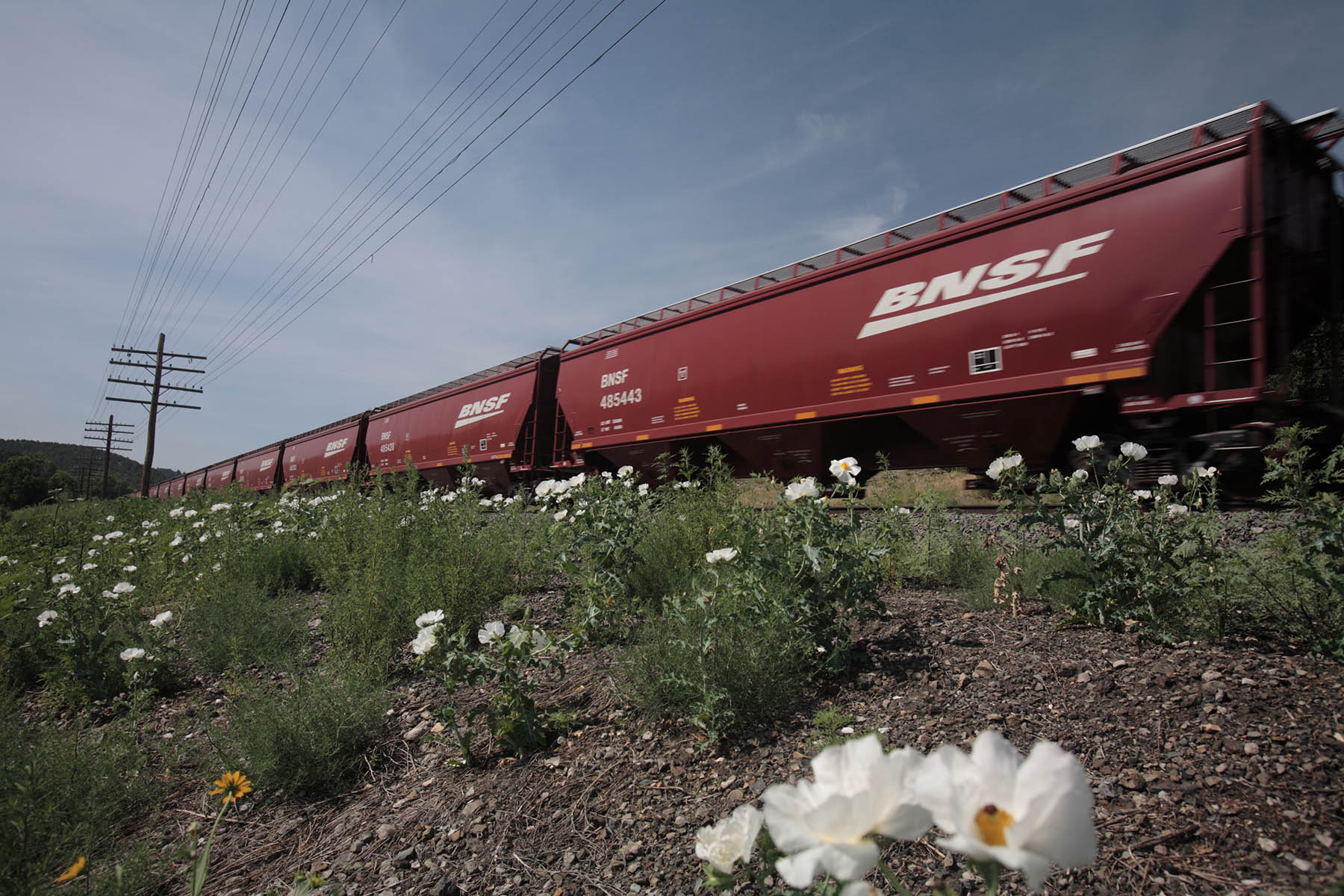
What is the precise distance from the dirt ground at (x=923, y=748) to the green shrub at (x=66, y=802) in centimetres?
20

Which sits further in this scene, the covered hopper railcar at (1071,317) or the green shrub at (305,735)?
the covered hopper railcar at (1071,317)

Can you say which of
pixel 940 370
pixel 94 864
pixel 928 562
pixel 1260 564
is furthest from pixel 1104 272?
pixel 94 864

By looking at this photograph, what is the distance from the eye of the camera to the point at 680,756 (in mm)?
2322

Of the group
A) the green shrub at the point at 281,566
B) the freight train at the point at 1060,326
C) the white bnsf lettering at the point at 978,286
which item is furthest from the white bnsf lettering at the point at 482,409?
the white bnsf lettering at the point at 978,286

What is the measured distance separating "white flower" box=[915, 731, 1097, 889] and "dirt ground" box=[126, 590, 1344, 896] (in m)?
1.05

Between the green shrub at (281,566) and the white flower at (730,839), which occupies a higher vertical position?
the white flower at (730,839)

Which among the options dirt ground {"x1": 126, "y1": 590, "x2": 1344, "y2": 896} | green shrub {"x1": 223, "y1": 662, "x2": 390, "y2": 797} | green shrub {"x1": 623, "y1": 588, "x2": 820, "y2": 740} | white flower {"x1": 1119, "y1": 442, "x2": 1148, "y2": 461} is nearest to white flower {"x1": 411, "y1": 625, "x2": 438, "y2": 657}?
dirt ground {"x1": 126, "y1": 590, "x2": 1344, "y2": 896}

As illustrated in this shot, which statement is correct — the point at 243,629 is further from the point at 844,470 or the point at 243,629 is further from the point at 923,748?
the point at 923,748

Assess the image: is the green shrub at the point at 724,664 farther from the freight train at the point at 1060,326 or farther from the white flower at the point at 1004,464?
the freight train at the point at 1060,326

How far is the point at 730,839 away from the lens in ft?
3.34

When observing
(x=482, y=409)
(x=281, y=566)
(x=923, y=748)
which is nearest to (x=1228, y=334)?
(x=923, y=748)

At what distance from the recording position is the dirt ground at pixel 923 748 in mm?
1487

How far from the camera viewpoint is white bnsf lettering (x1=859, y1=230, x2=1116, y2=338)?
245 inches

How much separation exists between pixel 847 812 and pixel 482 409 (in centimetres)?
1457
